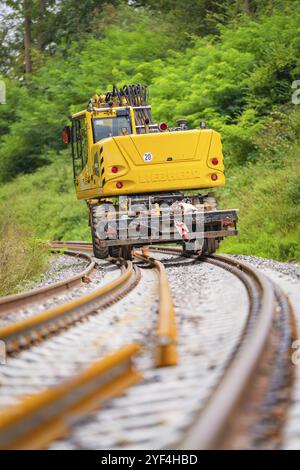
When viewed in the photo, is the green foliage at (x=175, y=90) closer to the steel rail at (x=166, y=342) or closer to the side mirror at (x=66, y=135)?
the side mirror at (x=66, y=135)

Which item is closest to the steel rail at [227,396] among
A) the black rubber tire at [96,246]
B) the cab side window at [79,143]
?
the black rubber tire at [96,246]

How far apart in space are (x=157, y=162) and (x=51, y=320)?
8717mm

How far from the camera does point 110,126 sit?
1605 centimetres

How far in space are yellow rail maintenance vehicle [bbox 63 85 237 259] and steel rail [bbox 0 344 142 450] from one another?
9.66 m

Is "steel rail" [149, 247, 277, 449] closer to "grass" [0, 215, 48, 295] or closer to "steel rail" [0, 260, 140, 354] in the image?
"steel rail" [0, 260, 140, 354]

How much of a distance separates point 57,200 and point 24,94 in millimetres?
14720

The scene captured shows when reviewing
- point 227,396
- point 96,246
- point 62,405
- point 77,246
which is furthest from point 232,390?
point 77,246

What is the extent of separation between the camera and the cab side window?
16312 millimetres

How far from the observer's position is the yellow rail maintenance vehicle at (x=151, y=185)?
564 inches

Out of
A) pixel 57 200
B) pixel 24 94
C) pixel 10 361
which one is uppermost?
pixel 24 94

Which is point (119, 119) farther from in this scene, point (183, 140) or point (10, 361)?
point (10, 361)

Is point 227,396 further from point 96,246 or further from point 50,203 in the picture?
point 50,203

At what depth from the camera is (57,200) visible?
31.7 m
